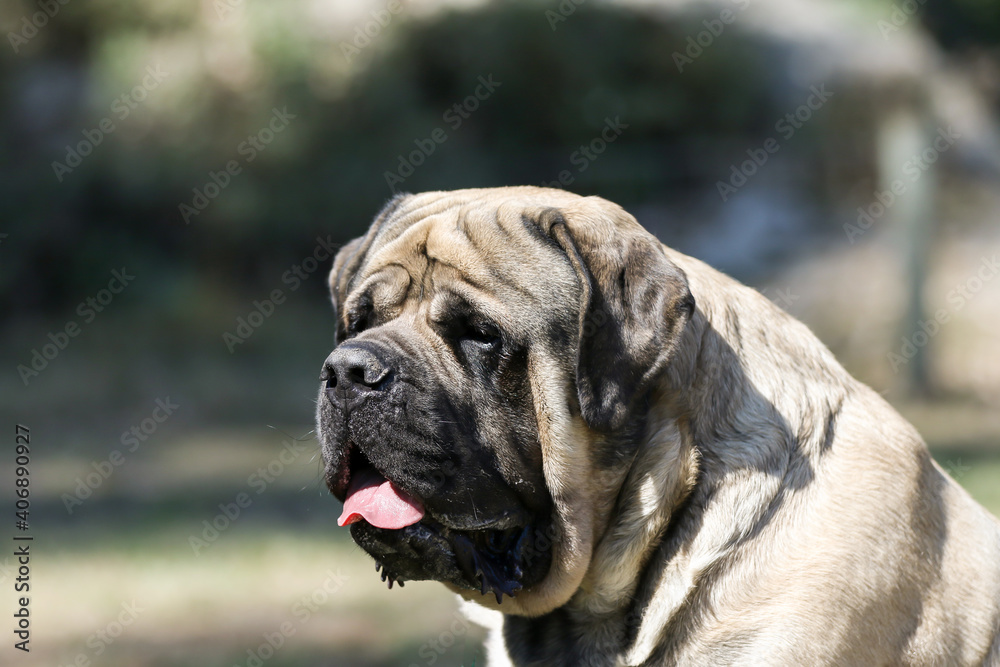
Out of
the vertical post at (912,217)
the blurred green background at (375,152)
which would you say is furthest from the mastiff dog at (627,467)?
the blurred green background at (375,152)

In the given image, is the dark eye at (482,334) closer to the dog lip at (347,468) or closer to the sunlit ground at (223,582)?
the dog lip at (347,468)

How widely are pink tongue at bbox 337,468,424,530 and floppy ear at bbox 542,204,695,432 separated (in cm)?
60

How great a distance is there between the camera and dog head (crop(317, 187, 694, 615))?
289cm

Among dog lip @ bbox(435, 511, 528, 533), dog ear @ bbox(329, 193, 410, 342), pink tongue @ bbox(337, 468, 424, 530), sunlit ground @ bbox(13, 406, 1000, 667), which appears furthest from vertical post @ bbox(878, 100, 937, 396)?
pink tongue @ bbox(337, 468, 424, 530)

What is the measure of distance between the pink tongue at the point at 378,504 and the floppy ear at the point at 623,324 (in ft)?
1.97

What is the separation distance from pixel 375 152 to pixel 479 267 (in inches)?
447

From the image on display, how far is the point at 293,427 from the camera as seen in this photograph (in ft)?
35.5

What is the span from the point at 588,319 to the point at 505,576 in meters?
0.87

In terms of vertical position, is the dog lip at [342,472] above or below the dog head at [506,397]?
below

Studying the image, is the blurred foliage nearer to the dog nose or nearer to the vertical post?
the vertical post

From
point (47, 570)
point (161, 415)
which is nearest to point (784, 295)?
point (161, 415)

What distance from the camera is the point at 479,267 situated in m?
Result: 3.08

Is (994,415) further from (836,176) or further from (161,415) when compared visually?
(161,415)

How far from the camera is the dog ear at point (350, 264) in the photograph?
361cm
